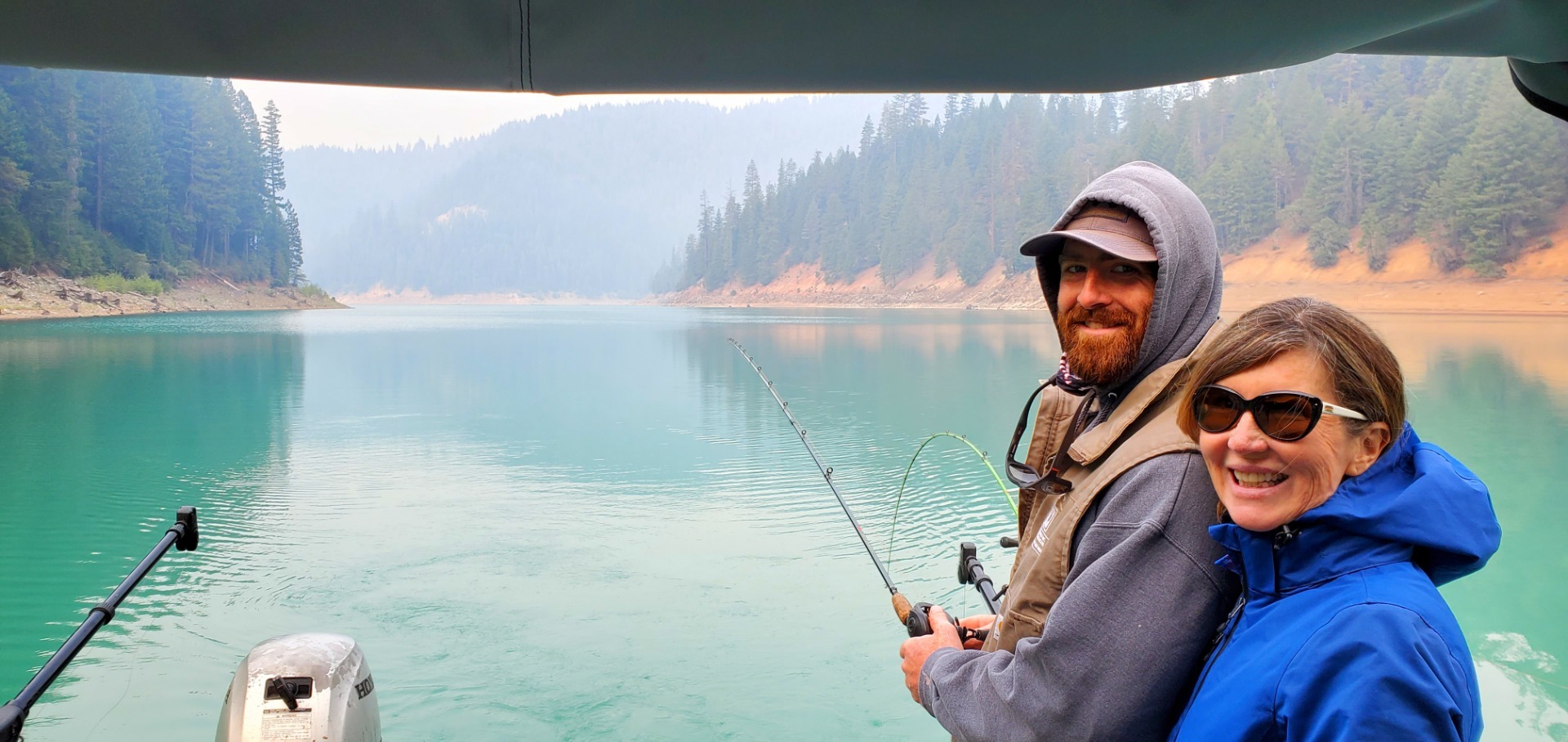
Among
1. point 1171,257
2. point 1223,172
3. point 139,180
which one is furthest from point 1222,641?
point 139,180

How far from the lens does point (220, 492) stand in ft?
34.7

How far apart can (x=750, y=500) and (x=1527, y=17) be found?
8503 mm

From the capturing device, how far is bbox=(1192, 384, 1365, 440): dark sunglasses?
55.2 inches

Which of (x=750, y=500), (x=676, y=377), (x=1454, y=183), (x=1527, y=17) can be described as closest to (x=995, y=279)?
(x=1454, y=183)

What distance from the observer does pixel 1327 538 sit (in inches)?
53.2

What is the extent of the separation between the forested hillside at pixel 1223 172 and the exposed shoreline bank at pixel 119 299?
159ft

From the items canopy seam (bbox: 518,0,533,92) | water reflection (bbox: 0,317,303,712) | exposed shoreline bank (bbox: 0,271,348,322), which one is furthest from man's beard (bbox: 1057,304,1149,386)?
exposed shoreline bank (bbox: 0,271,348,322)

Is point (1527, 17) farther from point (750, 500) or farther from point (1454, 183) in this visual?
point (1454, 183)

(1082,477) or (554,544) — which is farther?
(554,544)

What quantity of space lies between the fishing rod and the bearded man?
6.85 feet

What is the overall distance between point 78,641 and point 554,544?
5815mm

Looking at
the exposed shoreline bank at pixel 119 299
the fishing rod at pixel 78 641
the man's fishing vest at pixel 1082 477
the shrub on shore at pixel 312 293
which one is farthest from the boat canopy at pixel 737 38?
the shrub on shore at pixel 312 293

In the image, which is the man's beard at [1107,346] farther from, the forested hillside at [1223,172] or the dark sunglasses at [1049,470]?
the forested hillside at [1223,172]

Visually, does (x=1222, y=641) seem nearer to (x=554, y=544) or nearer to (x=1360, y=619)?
(x=1360, y=619)
